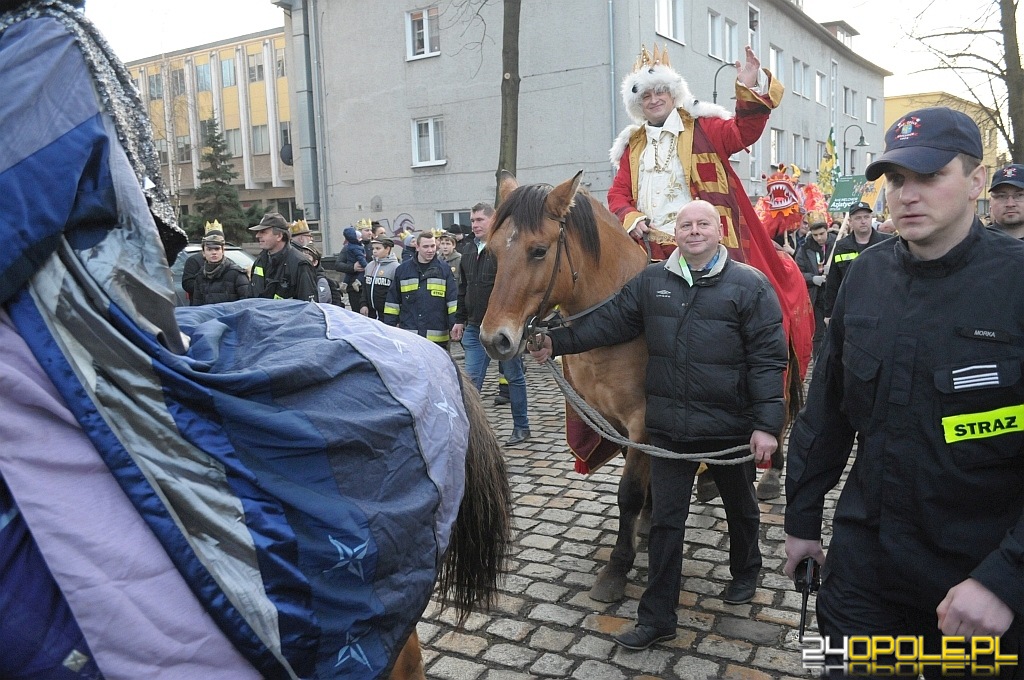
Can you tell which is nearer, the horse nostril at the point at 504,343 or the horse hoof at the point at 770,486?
the horse nostril at the point at 504,343

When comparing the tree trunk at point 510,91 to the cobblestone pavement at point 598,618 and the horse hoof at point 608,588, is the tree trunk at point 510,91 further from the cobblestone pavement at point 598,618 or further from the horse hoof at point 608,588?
the horse hoof at point 608,588

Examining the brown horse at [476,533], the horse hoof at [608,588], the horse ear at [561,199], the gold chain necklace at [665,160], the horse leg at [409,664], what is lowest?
the horse hoof at [608,588]

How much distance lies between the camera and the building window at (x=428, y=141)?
22859 mm

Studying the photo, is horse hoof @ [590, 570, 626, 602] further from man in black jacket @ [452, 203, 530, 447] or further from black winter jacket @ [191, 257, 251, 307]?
black winter jacket @ [191, 257, 251, 307]

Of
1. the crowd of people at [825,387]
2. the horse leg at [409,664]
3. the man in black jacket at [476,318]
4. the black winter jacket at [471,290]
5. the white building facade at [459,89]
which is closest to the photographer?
the crowd of people at [825,387]

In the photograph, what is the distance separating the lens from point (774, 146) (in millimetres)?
28969

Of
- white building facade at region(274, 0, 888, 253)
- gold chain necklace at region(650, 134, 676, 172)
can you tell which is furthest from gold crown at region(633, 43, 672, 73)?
white building facade at region(274, 0, 888, 253)

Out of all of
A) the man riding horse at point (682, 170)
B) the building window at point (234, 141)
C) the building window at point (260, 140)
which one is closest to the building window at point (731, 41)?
the man riding horse at point (682, 170)

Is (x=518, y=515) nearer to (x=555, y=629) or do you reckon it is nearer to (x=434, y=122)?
(x=555, y=629)

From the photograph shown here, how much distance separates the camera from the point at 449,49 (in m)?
22.2

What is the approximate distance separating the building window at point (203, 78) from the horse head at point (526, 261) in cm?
4641

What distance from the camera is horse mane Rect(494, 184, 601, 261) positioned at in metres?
3.83

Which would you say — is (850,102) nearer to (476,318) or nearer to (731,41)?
(731,41)

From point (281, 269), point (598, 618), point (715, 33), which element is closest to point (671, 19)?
point (715, 33)
